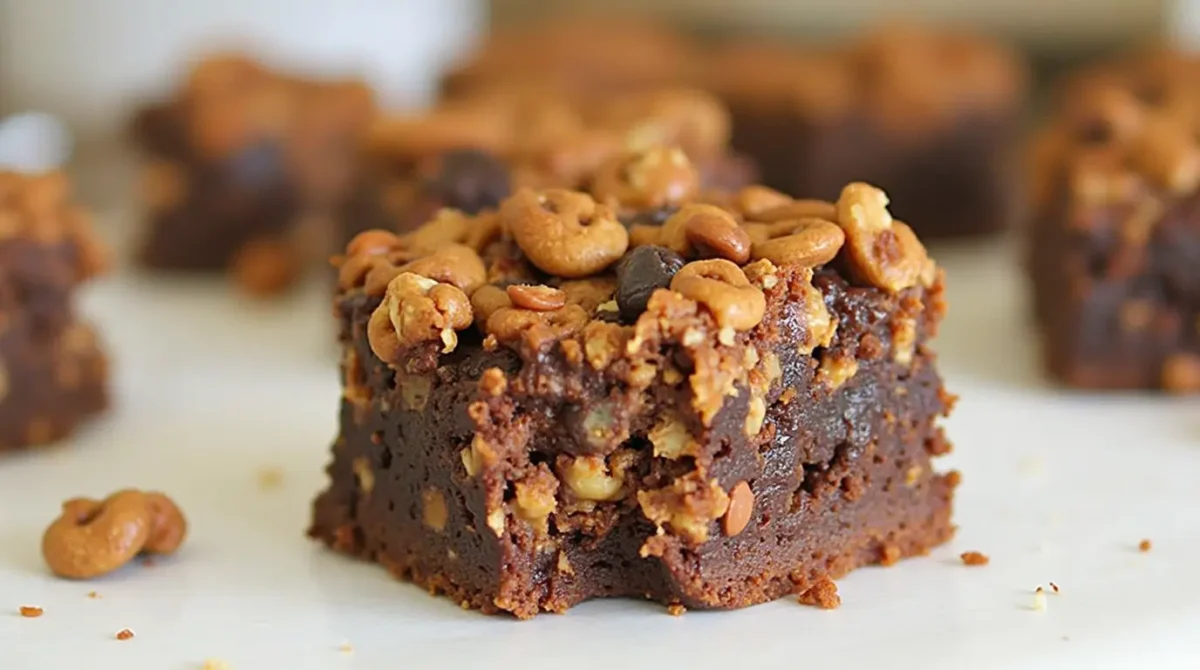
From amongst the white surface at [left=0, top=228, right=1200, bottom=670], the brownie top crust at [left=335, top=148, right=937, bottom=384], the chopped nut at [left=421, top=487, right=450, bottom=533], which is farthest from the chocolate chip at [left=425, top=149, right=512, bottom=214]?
the chopped nut at [left=421, top=487, right=450, bottom=533]

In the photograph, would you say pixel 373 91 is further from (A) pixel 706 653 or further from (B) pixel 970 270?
(A) pixel 706 653

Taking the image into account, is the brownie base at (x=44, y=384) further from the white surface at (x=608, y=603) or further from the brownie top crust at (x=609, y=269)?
the brownie top crust at (x=609, y=269)

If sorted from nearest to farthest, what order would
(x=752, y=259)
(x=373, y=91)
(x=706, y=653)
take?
(x=706, y=653) → (x=752, y=259) → (x=373, y=91)

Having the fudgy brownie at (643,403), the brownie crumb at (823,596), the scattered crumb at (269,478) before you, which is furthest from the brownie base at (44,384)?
the brownie crumb at (823,596)

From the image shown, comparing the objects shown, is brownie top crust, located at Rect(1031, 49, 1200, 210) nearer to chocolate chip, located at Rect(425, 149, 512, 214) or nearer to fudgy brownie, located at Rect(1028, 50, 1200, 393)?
fudgy brownie, located at Rect(1028, 50, 1200, 393)

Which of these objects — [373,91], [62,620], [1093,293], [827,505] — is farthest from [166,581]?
[373,91]

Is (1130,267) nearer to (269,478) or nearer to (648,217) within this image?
(648,217)
